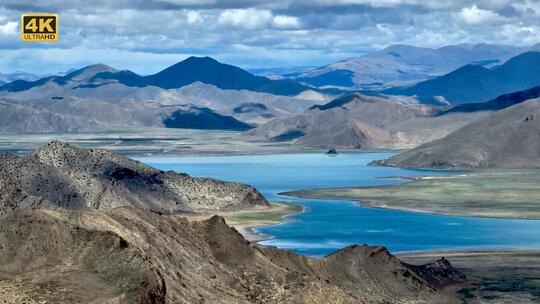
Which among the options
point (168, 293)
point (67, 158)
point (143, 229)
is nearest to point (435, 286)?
point (143, 229)

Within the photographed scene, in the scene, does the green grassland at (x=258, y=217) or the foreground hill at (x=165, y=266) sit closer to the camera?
the foreground hill at (x=165, y=266)

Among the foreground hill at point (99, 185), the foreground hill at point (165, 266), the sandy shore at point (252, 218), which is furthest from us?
the foreground hill at point (99, 185)

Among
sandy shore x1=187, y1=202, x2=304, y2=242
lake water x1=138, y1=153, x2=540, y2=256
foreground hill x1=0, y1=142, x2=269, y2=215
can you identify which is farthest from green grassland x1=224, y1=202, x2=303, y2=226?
foreground hill x1=0, y1=142, x2=269, y2=215

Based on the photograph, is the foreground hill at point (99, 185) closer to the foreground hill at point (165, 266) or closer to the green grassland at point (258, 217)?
the green grassland at point (258, 217)

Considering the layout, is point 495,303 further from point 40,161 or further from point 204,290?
point 40,161

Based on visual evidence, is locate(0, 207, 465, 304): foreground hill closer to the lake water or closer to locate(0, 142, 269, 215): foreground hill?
the lake water

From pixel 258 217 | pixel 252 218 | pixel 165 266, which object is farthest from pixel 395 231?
pixel 165 266

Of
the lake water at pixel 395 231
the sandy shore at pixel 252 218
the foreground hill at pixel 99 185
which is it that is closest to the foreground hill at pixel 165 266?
the lake water at pixel 395 231
